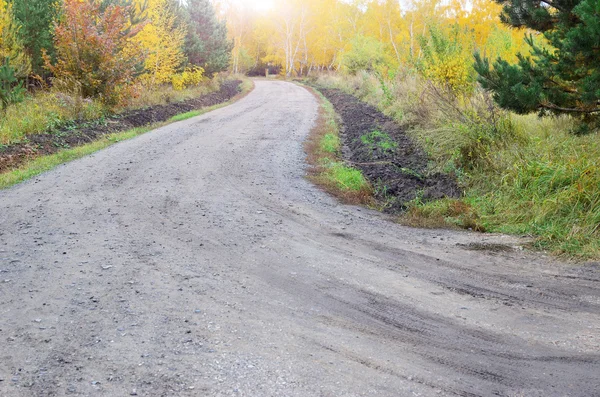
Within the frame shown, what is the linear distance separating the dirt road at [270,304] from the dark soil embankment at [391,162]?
3.94 feet

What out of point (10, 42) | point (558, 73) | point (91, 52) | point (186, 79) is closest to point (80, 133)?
point (91, 52)

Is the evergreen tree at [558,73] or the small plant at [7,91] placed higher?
the evergreen tree at [558,73]

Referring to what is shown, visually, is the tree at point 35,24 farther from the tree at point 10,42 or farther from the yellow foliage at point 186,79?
the yellow foliage at point 186,79

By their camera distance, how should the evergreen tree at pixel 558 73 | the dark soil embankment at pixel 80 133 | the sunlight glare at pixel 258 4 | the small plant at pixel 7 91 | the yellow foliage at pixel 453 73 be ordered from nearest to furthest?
the evergreen tree at pixel 558 73 → the dark soil embankment at pixel 80 133 → the yellow foliage at pixel 453 73 → the small plant at pixel 7 91 → the sunlight glare at pixel 258 4

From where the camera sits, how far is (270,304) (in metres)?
4.30

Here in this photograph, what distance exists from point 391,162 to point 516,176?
317cm

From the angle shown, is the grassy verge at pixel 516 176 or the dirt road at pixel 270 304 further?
the grassy verge at pixel 516 176

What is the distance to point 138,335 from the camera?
3723 mm

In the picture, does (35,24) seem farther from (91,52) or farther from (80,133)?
(80,133)

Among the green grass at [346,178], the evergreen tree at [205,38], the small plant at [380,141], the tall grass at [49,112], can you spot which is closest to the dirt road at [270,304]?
the green grass at [346,178]

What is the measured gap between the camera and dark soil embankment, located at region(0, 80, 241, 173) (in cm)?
1054

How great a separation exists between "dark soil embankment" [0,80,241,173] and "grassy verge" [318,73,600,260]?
8.27m

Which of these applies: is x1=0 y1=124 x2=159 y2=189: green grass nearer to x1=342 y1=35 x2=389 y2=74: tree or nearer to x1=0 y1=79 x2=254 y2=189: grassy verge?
x1=0 y1=79 x2=254 y2=189: grassy verge

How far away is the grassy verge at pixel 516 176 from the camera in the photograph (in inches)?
236
